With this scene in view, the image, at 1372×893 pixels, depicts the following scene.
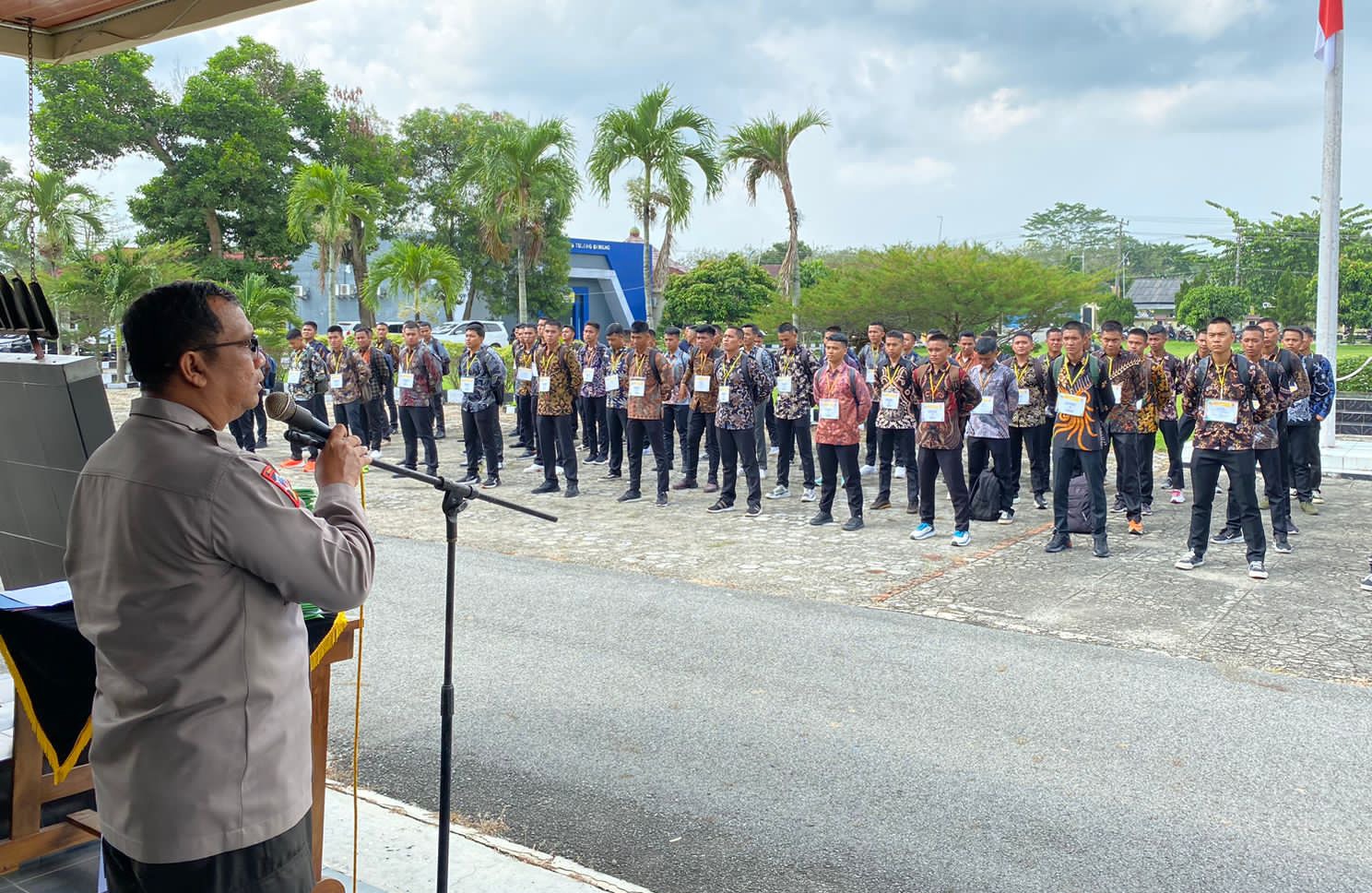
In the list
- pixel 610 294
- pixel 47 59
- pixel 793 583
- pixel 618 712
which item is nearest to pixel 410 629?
pixel 618 712

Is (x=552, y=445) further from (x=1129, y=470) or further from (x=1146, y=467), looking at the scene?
(x=1146, y=467)

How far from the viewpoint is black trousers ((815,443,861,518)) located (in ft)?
34.8

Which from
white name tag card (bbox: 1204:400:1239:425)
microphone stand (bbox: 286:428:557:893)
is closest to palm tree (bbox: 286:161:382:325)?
white name tag card (bbox: 1204:400:1239:425)

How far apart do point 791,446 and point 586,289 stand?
37947 millimetres

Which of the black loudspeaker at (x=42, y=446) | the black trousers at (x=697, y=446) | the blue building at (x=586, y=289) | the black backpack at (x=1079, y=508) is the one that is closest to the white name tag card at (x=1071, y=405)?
the black backpack at (x=1079, y=508)

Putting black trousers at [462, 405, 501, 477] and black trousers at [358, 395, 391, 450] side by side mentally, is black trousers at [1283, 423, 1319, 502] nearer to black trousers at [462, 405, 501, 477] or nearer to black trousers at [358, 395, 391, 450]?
black trousers at [462, 405, 501, 477]

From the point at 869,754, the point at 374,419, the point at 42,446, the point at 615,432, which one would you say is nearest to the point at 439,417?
the point at 374,419

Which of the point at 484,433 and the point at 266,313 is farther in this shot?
the point at 266,313

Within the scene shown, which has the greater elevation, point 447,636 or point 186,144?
point 186,144

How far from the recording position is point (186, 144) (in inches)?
1393

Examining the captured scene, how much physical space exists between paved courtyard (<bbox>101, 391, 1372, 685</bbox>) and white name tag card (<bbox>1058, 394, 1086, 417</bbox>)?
1.23 metres

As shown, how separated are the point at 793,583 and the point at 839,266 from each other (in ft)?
55.0

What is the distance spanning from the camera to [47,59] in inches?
200

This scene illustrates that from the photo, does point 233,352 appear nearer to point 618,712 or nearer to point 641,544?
point 618,712
